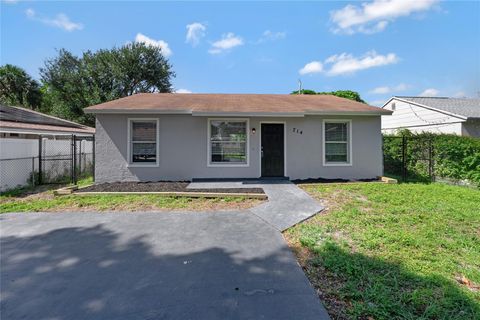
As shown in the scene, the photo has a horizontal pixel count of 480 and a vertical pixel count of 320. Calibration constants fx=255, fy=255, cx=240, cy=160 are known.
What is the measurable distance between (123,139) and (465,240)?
9353 mm

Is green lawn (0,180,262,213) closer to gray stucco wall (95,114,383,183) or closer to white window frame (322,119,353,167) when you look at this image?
gray stucco wall (95,114,383,183)

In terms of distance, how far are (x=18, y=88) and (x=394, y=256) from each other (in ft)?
120

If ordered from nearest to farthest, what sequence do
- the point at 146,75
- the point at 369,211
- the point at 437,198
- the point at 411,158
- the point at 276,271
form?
the point at 276,271
the point at 369,211
the point at 437,198
the point at 411,158
the point at 146,75

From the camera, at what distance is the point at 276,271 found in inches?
131

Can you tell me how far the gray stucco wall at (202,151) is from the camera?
8.92 m

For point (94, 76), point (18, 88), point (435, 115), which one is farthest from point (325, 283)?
point (18, 88)

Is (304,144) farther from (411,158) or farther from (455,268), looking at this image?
(455,268)

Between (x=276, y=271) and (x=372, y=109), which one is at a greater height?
(x=372, y=109)

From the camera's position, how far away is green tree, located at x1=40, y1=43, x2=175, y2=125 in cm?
2370

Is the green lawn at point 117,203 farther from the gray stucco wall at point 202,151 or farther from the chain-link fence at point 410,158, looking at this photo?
the chain-link fence at point 410,158

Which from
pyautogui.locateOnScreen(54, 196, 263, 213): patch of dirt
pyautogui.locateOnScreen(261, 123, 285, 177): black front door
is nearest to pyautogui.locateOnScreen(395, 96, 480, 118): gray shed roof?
pyautogui.locateOnScreen(261, 123, 285, 177): black front door

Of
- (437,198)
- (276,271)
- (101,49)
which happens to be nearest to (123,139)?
(276,271)

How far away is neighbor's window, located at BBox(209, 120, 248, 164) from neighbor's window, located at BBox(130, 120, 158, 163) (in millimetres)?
2059

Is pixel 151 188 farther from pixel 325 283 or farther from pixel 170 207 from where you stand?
pixel 325 283
